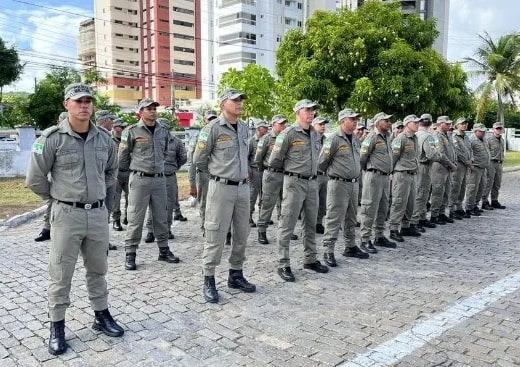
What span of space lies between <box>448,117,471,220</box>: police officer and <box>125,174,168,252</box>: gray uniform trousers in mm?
6375

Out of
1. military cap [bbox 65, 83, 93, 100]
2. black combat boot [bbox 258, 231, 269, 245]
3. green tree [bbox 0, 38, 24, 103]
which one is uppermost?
green tree [bbox 0, 38, 24, 103]

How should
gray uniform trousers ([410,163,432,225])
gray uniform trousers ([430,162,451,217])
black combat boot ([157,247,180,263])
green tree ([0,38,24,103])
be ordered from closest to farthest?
1. black combat boot ([157,247,180,263])
2. gray uniform trousers ([410,163,432,225])
3. gray uniform trousers ([430,162,451,217])
4. green tree ([0,38,24,103])

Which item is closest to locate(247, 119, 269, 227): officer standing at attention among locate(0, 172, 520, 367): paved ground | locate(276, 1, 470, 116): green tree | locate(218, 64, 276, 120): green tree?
locate(0, 172, 520, 367): paved ground

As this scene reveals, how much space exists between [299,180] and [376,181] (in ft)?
6.04

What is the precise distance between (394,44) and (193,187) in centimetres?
902

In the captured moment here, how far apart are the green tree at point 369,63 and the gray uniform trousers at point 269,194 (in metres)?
6.94

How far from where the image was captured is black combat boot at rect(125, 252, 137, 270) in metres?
5.93

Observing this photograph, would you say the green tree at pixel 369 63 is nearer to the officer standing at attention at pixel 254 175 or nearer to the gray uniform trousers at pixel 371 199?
the officer standing at attention at pixel 254 175

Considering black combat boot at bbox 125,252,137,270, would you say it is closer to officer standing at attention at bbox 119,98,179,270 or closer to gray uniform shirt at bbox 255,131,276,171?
officer standing at attention at bbox 119,98,179,270

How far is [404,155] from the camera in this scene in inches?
309

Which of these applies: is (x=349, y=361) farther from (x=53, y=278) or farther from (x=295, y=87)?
(x=295, y=87)

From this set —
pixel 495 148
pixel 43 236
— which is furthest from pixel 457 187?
pixel 43 236

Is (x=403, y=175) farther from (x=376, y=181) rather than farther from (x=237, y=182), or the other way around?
(x=237, y=182)

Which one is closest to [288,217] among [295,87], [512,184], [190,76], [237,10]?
[295,87]
